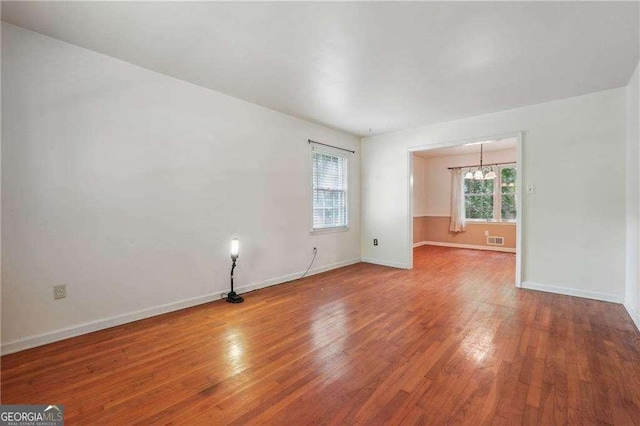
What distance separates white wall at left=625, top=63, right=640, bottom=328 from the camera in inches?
111

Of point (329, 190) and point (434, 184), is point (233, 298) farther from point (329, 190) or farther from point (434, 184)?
point (434, 184)

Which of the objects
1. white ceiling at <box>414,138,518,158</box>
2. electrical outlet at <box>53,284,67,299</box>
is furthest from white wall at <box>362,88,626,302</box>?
electrical outlet at <box>53,284,67,299</box>

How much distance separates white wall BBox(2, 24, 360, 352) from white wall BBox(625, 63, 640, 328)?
401 centimetres

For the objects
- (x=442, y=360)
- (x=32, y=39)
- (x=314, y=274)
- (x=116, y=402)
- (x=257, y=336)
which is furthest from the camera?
(x=314, y=274)

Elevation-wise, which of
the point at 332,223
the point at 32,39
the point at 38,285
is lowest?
the point at 38,285

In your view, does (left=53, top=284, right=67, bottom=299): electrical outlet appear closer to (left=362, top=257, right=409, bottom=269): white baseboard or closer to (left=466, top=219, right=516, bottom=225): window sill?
(left=362, top=257, right=409, bottom=269): white baseboard

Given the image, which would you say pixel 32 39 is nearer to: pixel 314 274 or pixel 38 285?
pixel 38 285

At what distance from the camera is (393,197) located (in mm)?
5242

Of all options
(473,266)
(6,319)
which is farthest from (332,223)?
(6,319)

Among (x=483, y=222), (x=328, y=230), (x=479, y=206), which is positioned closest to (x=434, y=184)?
(x=479, y=206)

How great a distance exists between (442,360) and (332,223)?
3.25 m

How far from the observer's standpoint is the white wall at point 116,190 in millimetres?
2248

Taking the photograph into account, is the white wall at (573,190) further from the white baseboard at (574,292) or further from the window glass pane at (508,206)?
the window glass pane at (508,206)

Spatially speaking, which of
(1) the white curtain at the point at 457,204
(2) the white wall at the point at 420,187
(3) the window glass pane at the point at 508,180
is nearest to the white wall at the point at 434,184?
(2) the white wall at the point at 420,187
